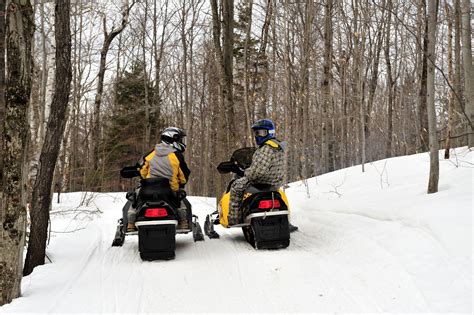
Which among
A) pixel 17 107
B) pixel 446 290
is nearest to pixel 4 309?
pixel 17 107

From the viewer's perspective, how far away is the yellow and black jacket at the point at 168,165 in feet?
20.5

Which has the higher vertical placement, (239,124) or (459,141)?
(239,124)

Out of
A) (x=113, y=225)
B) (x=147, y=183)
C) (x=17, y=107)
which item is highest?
(x=17, y=107)

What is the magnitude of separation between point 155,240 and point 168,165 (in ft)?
4.10

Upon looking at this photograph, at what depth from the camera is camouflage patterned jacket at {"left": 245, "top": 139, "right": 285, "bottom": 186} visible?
6109mm

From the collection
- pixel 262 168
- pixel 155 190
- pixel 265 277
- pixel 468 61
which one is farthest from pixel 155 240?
pixel 468 61

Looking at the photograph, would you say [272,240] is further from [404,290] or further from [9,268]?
[9,268]

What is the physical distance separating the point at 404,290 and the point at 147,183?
141 inches

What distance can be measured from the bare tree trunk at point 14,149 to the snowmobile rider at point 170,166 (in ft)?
7.28

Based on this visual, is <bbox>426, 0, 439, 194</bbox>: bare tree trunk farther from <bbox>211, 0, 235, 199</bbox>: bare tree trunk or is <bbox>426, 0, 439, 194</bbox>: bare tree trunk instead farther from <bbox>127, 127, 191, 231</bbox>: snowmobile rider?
<bbox>211, 0, 235, 199</bbox>: bare tree trunk

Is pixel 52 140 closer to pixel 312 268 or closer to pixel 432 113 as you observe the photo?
pixel 312 268

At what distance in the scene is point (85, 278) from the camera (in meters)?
4.78

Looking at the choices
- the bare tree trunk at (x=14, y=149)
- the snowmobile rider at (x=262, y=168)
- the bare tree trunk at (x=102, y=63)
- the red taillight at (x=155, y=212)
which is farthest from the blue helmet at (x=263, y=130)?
the bare tree trunk at (x=102, y=63)

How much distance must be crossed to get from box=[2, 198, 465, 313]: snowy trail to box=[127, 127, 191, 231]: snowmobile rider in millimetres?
564
